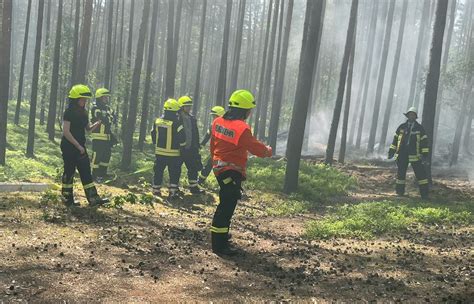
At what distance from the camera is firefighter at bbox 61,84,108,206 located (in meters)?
7.50

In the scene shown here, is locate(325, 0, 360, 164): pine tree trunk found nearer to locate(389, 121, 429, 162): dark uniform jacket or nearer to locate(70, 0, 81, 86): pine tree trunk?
locate(389, 121, 429, 162): dark uniform jacket

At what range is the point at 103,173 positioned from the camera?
41.0 feet

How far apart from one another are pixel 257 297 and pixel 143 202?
4499 millimetres

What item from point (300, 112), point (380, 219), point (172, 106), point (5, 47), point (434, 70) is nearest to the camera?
point (380, 219)

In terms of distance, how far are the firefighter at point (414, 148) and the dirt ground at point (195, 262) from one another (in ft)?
11.7

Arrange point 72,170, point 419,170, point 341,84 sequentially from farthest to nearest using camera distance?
1. point 341,84
2. point 419,170
3. point 72,170

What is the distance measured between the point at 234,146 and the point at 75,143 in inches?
120

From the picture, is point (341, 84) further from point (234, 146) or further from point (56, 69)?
point (234, 146)

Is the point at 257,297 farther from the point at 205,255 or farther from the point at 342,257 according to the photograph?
the point at 342,257

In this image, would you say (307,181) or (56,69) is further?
(56,69)

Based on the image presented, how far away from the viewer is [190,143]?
34.1ft

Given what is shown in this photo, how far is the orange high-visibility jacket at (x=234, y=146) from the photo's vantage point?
6008 mm

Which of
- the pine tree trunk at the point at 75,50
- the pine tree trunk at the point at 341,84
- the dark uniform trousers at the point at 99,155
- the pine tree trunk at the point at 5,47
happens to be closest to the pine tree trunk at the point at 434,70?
the pine tree trunk at the point at 341,84

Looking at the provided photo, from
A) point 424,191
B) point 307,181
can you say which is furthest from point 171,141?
point 424,191
